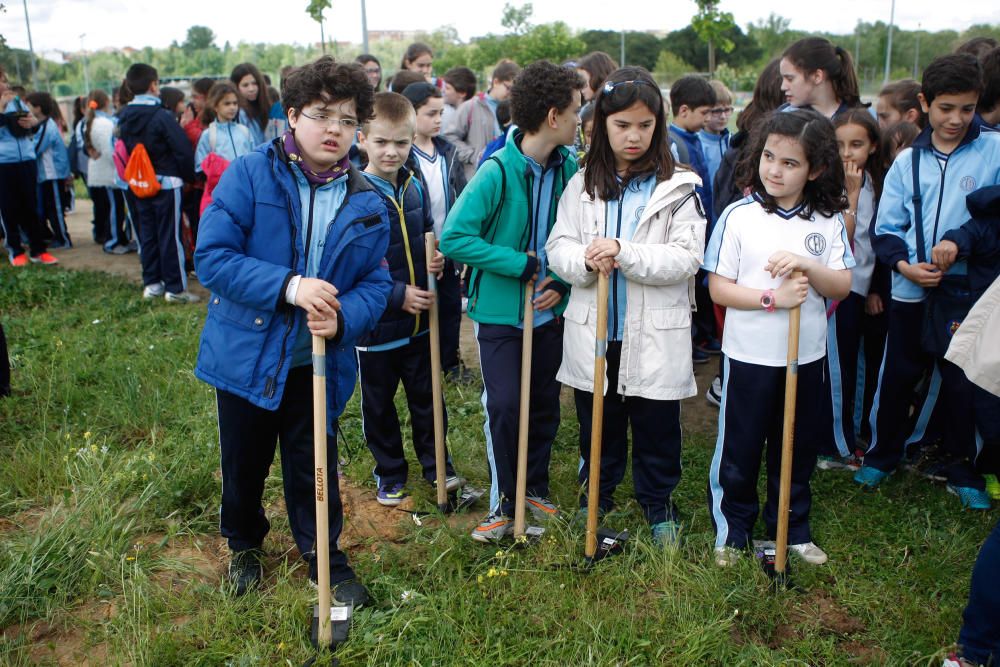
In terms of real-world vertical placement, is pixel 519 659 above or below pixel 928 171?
below

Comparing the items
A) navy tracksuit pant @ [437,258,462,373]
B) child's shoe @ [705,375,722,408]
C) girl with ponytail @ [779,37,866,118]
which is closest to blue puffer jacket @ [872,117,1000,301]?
girl with ponytail @ [779,37,866,118]

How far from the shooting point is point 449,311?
4441 millimetres

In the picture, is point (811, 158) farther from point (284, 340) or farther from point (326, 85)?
point (284, 340)

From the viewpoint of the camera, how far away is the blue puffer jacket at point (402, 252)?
377cm

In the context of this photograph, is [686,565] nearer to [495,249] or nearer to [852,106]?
[495,249]

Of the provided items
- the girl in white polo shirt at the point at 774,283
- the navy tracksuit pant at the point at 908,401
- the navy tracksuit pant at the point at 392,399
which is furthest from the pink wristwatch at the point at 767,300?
the navy tracksuit pant at the point at 392,399

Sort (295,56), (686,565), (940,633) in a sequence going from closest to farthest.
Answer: (940,633)
(686,565)
(295,56)

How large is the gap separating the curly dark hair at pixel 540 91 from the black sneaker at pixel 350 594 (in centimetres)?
191

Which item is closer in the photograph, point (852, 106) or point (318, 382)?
point (318, 382)

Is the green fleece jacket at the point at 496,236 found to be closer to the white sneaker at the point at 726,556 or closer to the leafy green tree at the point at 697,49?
the white sneaker at the point at 726,556

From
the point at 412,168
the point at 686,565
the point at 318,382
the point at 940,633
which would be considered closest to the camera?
the point at 318,382

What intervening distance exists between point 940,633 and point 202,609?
2.64 metres

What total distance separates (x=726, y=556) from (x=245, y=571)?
1.89m

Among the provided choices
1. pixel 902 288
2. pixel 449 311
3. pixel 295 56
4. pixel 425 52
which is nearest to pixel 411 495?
pixel 449 311
